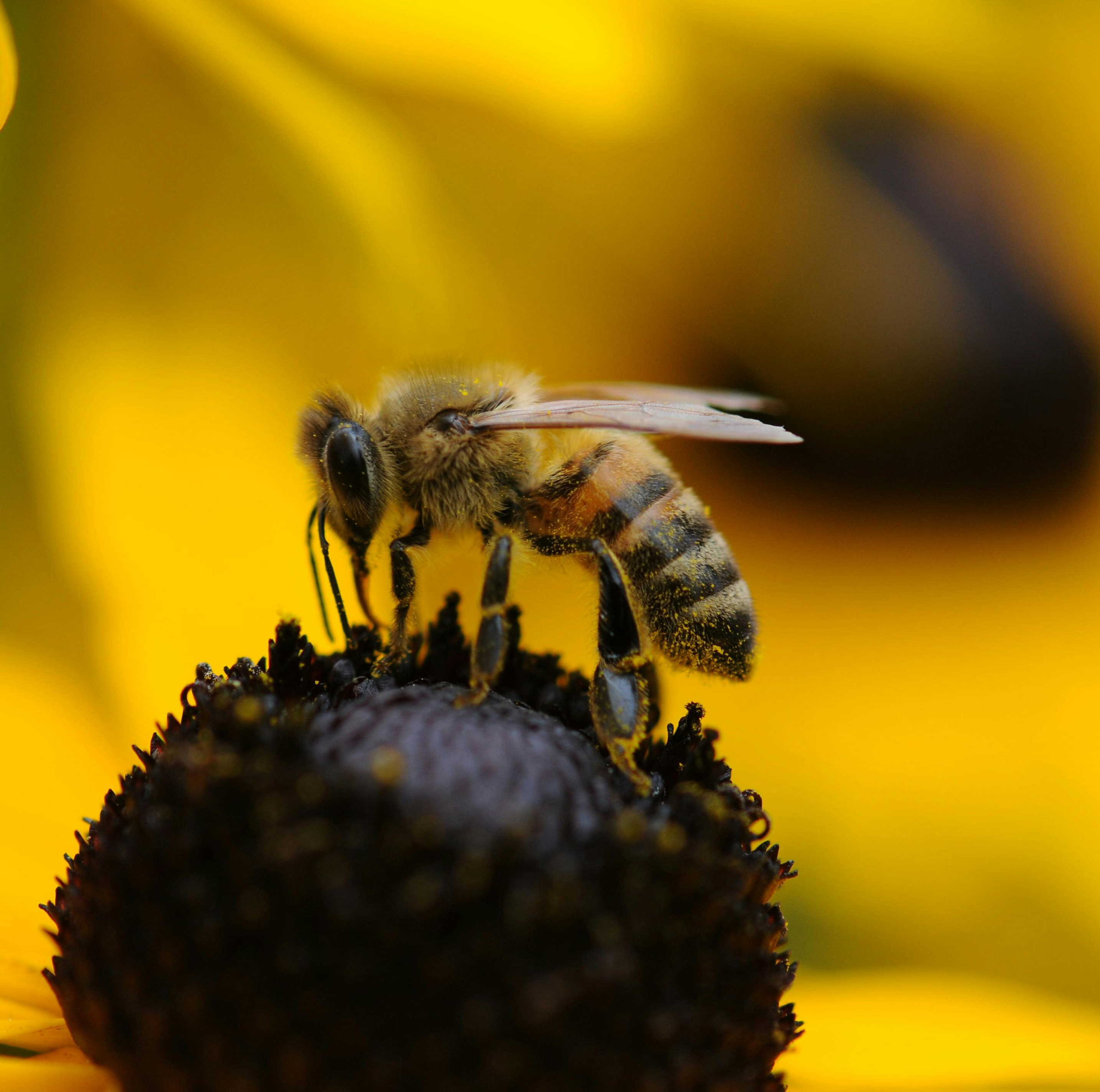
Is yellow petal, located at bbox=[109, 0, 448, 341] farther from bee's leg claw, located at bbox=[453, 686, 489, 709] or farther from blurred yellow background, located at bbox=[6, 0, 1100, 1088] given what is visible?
bee's leg claw, located at bbox=[453, 686, 489, 709]

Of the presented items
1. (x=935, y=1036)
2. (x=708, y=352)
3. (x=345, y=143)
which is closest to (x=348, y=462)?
(x=345, y=143)

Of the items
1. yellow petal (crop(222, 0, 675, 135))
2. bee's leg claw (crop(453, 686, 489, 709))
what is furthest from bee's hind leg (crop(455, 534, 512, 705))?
yellow petal (crop(222, 0, 675, 135))

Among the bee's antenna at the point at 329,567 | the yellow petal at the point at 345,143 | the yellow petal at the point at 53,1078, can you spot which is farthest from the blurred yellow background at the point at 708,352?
the yellow petal at the point at 53,1078

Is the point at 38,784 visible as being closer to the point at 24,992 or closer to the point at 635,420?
the point at 24,992

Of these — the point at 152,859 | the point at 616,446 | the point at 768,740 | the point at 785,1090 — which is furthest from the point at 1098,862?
the point at 152,859

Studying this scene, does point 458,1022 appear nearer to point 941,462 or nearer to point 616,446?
point 616,446

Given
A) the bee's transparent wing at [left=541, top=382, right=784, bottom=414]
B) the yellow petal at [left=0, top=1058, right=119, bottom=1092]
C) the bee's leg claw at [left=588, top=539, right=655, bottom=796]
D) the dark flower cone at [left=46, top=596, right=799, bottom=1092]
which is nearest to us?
the dark flower cone at [left=46, top=596, right=799, bottom=1092]
